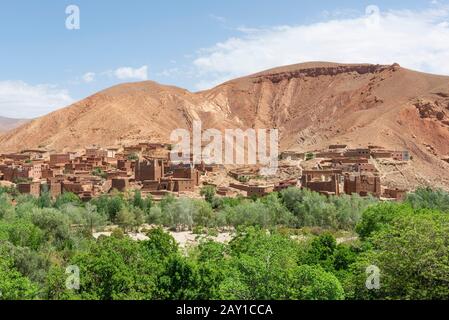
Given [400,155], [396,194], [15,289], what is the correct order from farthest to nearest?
1. [400,155]
2. [396,194]
3. [15,289]

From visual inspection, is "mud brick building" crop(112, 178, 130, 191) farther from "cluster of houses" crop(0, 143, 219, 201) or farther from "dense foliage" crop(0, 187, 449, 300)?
"dense foliage" crop(0, 187, 449, 300)

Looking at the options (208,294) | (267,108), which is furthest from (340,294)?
(267,108)

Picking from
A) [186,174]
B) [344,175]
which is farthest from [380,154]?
[186,174]

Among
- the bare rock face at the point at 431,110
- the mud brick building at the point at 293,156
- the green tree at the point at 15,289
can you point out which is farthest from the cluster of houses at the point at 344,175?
the green tree at the point at 15,289

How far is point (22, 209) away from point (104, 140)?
4368cm

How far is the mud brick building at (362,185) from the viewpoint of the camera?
39969 millimetres

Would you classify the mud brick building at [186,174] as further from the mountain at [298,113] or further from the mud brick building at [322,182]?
the mountain at [298,113]

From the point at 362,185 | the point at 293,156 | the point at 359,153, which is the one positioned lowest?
the point at 362,185

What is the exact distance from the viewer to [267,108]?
93750mm

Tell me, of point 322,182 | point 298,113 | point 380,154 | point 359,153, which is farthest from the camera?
point 298,113

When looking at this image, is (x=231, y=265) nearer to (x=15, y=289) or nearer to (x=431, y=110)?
(x=15, y=289)

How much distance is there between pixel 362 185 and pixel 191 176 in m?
13.3

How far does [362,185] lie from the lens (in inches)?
1590

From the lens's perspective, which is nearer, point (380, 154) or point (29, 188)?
point (29, 188)
